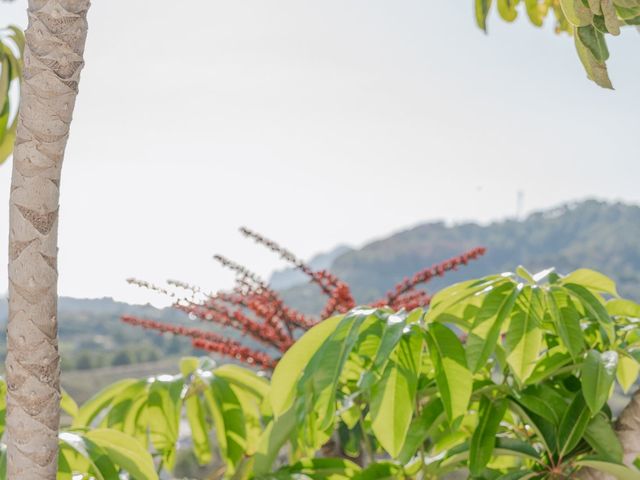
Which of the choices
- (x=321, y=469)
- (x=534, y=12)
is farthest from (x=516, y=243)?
(x=321, y=469)

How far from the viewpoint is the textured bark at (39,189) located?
0.65 meters

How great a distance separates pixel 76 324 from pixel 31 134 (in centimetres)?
2685

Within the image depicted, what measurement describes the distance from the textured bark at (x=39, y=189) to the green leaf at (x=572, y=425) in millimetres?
583

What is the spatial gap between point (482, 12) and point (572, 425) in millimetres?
561

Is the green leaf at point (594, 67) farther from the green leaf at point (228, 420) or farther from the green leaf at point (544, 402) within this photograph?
the green leaf at point (228, 420)

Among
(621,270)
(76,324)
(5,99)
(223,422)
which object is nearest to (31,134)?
(223,422)

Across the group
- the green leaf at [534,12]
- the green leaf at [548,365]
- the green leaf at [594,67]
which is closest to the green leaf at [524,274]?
the green leaf at [548,365]

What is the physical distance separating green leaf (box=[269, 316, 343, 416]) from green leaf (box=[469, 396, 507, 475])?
21 centimetres

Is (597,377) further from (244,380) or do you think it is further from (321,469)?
(244,380)

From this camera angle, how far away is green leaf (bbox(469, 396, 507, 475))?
95 centimetres

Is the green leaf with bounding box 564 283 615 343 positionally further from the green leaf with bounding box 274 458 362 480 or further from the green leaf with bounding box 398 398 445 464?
the green leaf with bounding box 274 458 362 480

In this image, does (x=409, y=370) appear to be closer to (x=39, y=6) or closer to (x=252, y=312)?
(x=252, y=312)

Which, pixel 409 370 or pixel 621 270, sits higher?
pixel 409 370

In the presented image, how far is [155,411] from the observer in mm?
1183
